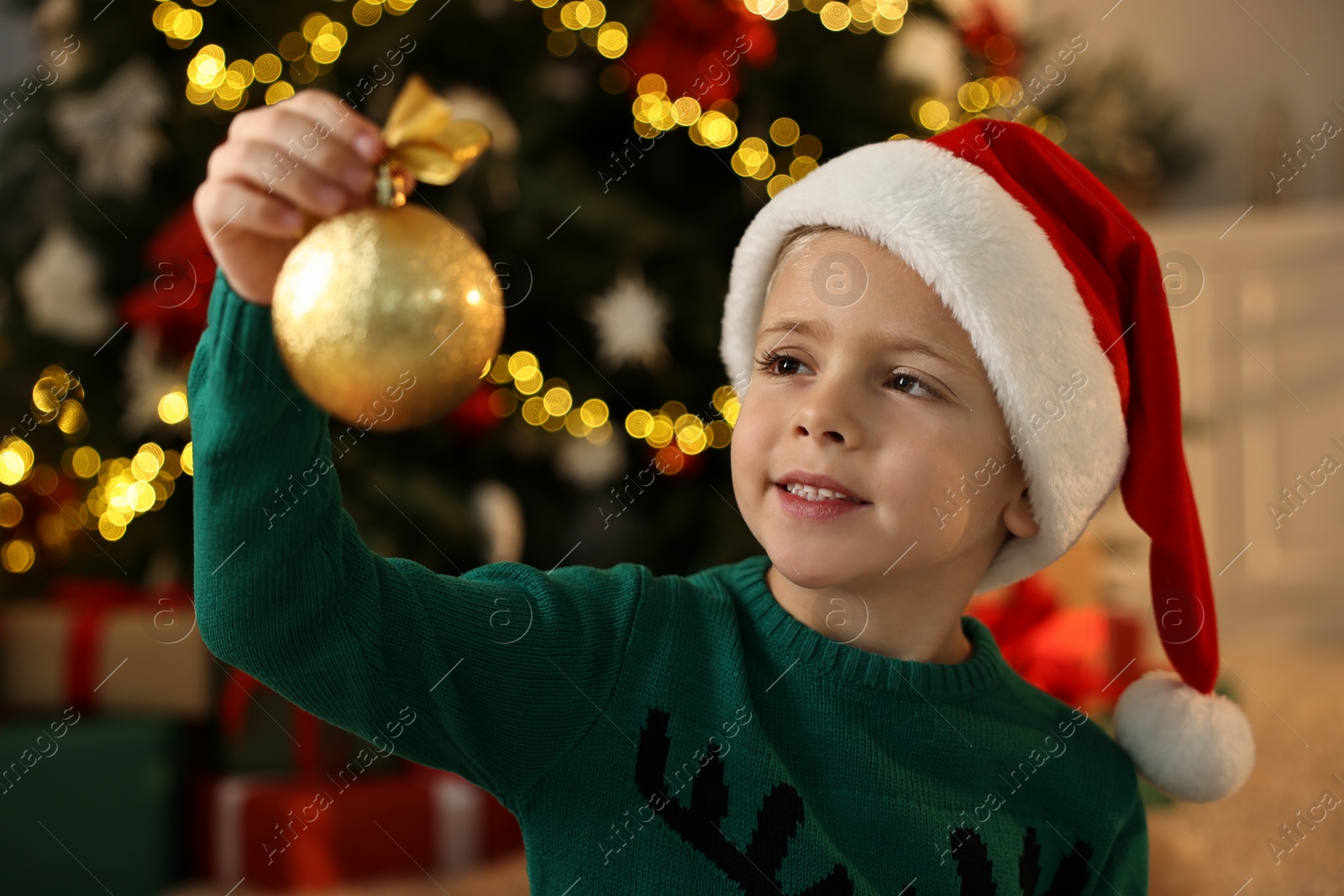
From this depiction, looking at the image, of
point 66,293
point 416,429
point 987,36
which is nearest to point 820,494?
point 416,429

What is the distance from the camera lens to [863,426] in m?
0.67

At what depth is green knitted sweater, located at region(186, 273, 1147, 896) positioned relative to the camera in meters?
0.52

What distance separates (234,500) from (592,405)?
40.9 inches

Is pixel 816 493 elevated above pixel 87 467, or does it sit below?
above

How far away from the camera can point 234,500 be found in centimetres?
51

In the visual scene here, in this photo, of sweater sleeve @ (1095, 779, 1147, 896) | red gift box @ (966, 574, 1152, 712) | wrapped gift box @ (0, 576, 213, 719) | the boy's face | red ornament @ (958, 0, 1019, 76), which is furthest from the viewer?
red ornament @ (958, 0, 1019, 76)

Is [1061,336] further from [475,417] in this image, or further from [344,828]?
[344,828]

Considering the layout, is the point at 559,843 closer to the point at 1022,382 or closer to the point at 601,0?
the point at 1022,382

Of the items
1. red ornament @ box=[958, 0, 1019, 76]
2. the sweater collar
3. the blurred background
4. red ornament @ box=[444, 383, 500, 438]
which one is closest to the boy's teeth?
the sweater collar

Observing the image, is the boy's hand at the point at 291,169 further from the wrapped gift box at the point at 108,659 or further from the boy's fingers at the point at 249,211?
the wrapped gift box at the point at 108,659

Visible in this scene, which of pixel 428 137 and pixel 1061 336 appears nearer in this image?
pixel 428 137

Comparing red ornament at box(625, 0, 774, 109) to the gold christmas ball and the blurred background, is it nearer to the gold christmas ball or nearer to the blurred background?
the blurred background

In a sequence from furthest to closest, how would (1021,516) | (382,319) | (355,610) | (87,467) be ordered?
(87,467)
(1021,516)
(355,610)
(382,319)

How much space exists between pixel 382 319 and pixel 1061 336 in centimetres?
48
